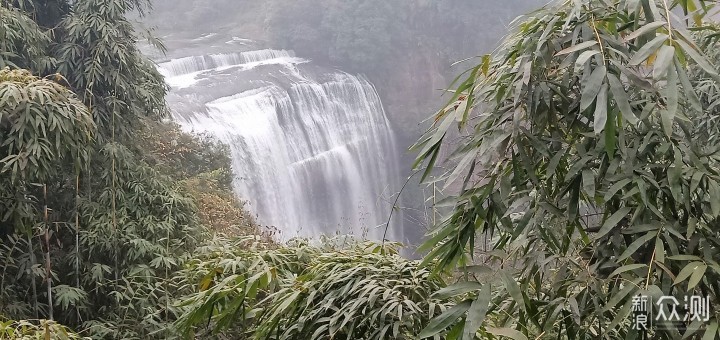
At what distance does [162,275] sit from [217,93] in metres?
4.64

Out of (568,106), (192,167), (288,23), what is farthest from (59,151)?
(288,23)

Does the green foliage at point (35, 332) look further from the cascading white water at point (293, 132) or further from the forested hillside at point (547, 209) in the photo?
the cascading white water at point (293, 132)

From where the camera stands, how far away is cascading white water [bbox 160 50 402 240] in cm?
671

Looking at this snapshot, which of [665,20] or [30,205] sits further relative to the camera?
[30,205]

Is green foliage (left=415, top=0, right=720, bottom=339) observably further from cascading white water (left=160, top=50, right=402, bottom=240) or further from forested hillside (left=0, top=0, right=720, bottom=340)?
cascading white water (left=160, top=50, right=402, bottom=240)

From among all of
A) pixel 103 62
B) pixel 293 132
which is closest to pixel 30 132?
pixel 103 62

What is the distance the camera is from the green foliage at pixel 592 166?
632 mm

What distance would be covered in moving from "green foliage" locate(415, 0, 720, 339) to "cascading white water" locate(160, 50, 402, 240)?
16.7 ft

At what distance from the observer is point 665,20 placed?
0.66 meters

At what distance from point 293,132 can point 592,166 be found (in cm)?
716

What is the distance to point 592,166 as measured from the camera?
718mm

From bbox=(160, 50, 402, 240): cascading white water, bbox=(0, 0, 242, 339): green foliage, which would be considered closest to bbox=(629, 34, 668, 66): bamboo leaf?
bbox=(0, 0, 242, 339): green foliage

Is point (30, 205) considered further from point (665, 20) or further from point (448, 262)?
point (665, 20)

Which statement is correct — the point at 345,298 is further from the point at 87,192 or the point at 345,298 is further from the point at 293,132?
the point at 293,132
